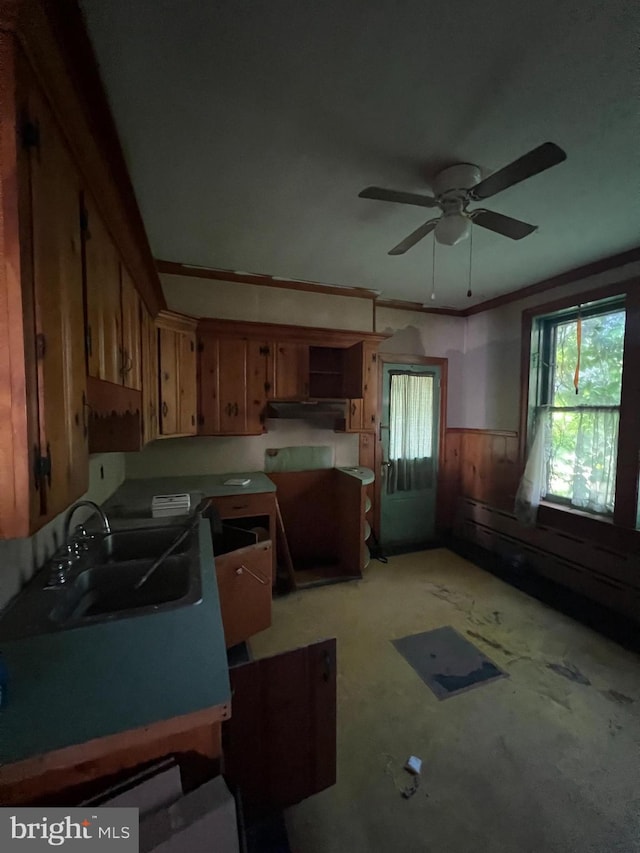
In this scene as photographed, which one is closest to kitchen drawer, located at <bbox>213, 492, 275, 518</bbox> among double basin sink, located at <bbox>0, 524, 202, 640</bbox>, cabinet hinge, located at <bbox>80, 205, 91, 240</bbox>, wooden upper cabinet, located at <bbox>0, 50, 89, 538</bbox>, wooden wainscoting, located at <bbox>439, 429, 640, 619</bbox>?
double basin sink, located at <bbox>0, 524, 202, 640</bbox>

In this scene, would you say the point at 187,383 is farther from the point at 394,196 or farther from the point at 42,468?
the point at 42,468

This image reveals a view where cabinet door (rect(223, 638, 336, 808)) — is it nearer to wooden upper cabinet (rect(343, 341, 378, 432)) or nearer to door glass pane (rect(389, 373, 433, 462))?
wooden upper cabinet (rect(343, 341, 378, 432))

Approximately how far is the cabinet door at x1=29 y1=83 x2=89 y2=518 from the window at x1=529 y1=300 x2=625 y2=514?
11.2ft

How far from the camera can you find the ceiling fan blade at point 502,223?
5.49 feet

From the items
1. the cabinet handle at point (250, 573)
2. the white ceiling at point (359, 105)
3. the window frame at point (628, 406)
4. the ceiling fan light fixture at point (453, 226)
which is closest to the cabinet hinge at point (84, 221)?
the white ceiling at point (359, 105)

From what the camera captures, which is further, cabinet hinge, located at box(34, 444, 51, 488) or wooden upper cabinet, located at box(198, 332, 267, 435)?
wooden upper cabinet, located at box(198, 332, 267, 435)

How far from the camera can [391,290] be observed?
3.46 metres

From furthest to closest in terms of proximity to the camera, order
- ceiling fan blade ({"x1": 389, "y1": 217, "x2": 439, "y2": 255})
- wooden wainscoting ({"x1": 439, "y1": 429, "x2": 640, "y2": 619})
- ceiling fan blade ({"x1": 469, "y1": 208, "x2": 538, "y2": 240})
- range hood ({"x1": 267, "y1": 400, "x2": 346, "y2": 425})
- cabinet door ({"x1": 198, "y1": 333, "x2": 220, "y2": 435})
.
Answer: range hood ({"x1": 267, "y1": 400, "x2": 346, "y2": 425}) < cabinet door ({"x1": 198, "y1": 333, "x2": 220, "y2": 435}) < wooden wainscoting ({"x1": 439, "y1": 429, "x2": 640, "y2": 619}) < ceiling fan blade ({"x1": 389, "y1": 217, "x2": 439, "y2": 255}) < ceiling fan blade ({"x1": 469, "y1": 208, "x2": 538, "y2": 240})

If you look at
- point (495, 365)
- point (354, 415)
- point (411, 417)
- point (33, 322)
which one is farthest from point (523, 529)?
point (33, 322)

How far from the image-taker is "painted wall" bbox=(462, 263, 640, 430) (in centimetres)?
341

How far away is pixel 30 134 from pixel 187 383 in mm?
2117

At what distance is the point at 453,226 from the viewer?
1688 mm

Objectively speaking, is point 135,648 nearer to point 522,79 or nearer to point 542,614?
point 522,79

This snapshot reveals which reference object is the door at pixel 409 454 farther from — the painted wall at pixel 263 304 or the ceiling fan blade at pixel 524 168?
the ceiling fan blade at pixel 524 168
